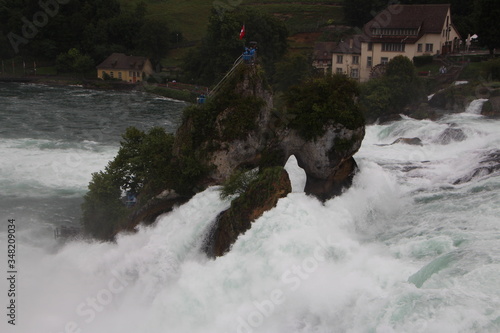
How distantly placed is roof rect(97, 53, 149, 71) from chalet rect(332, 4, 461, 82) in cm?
4380

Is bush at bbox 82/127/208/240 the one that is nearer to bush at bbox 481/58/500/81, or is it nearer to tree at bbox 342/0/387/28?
bush at bbox 481/58/500/81

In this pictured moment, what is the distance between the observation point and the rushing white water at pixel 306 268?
2138 cm

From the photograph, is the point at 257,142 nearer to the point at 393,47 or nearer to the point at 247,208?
the point at 247,208

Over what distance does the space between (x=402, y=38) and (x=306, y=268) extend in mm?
56698

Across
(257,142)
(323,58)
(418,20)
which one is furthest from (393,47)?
(257,142)

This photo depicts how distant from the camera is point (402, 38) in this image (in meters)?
73.9

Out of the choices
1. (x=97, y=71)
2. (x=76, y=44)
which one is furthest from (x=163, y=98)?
(x=76, y=44)

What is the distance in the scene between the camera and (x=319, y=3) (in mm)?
132500

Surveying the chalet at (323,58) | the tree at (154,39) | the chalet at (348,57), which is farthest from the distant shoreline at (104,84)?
the chalet at (348,57)

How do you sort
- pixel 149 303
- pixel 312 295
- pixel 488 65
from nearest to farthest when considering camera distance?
pixel 312 295 < pixel 149 303 < pixel 488 65

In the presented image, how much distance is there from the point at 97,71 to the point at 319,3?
179ft

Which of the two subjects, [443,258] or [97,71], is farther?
[97,71]

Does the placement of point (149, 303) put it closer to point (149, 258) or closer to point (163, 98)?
point (149, 258)

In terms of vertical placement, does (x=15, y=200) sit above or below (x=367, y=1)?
below
